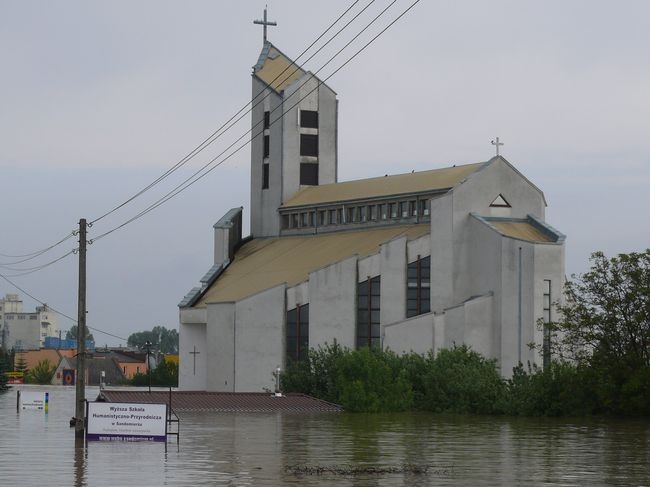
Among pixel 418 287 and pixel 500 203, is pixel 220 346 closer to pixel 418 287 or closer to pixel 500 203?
pixel 418 287

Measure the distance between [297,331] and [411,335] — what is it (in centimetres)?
1030

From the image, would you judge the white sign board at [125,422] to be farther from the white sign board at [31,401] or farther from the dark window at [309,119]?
the dark window at [309,119]

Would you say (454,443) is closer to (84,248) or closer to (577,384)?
(84,248)

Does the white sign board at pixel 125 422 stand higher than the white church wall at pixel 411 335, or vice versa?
the white church wall at pixel 411 335

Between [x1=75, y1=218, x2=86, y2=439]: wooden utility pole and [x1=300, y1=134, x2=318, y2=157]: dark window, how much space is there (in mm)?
57691

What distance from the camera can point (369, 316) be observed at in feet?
265

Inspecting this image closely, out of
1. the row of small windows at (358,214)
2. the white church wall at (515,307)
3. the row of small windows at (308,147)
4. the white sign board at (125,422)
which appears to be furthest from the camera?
the row of small windows at (308,147)

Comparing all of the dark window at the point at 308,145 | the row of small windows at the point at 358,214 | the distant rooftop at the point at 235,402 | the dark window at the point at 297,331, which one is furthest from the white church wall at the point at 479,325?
the dark window at the point at 308,145

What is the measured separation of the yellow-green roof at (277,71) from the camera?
99812 mm

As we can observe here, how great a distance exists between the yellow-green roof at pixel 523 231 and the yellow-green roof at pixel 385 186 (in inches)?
163

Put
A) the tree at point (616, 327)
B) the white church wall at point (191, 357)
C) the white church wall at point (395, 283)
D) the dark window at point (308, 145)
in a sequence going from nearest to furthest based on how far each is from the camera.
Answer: the tree at point (616, 327)
the white church wall at point (395, 283)
the white church wall at point (191, 357)
the dark window at point (308, 145)

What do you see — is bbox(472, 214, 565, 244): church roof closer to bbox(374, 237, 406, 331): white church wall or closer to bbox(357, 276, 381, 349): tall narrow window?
bbox(374, 237, 406, 331): white church wall

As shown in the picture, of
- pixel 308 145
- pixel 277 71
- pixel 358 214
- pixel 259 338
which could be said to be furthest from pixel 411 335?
pixel 277 71

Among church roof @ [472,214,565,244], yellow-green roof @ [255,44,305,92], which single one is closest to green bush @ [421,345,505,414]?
church roof @ [472,214,565,244]
